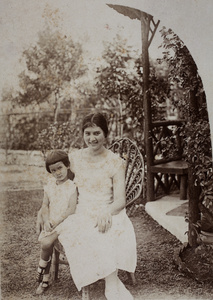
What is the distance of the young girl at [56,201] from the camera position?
3.00m

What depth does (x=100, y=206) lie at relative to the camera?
2.98m

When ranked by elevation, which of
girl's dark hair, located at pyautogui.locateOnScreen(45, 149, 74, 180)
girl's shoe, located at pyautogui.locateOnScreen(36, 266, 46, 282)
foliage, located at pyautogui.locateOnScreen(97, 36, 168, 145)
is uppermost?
foliage, located at pyautogui.locateOnScreen(97, 36, 168, 145)

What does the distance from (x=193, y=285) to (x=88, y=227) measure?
2.62 ft

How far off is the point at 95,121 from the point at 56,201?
59cm

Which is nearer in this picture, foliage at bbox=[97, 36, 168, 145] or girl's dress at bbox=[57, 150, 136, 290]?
girl's dress at bbox=[57, 150, 136, 290]

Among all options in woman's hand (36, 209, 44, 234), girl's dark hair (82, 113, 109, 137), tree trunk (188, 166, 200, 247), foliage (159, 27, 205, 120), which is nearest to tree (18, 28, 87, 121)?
girl's dark hair (82, 113, 109, 137)

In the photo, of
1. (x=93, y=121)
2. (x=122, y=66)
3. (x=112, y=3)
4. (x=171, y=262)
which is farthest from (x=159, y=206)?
(x=112, y=3)

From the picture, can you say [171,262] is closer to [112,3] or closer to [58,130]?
[58,130]

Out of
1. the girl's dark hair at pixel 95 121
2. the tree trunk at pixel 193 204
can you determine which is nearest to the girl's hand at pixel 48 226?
the girl's dark hair at pixel 95 121

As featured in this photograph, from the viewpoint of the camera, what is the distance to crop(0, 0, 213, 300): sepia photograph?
2986 mm

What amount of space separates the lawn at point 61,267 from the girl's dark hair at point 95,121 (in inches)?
22.0

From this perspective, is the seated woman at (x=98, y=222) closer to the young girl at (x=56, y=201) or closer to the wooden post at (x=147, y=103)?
the young girl at (x=56, y=201)

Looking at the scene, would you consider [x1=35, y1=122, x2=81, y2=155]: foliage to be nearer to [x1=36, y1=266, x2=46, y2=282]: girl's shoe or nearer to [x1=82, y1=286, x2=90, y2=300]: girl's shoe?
[x1=36, y1=266, x2=46, y2=282]: girl's shoe

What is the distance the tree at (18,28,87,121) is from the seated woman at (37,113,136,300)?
30 centimetres
